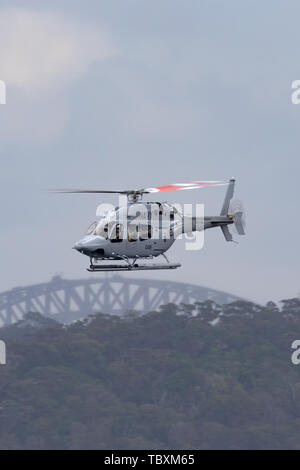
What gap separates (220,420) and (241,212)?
112 m

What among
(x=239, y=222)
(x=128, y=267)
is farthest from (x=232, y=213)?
(x=128, y=267)

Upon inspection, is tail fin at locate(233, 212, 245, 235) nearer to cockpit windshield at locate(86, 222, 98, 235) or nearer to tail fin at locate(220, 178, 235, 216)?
tail fin at locate(220, 178, 235, 216)

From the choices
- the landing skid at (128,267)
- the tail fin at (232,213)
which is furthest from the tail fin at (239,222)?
the landing skid at (128,267)

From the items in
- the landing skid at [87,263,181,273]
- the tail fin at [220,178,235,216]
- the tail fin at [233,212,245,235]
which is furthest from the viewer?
the tail fin at [220,178,235,216]

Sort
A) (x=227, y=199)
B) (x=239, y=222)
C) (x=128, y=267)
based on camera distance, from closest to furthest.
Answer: (x=128, y=267) < (x=239, y=222) < (x=227, y=199)

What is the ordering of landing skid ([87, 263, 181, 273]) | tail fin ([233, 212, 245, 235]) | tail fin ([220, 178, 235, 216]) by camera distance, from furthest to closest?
tail fin ([220, 178, 235, 216]) → tail fin ([233, 212, 245, 235]) → landing skid ([87, 263, 181, 273])

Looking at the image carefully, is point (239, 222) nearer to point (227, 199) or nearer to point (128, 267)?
point (227, 199)

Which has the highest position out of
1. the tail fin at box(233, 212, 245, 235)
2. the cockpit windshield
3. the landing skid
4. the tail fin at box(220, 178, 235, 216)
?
the tail fin at box(220, 178, 235, 216)

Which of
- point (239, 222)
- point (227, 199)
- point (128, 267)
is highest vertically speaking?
point (227, 199)

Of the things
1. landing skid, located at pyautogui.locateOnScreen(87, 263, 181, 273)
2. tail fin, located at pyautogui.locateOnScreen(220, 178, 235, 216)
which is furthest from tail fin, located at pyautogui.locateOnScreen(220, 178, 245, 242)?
landing skid, located at pyautogui.locateOnScreen(87, 263, 181, 273)

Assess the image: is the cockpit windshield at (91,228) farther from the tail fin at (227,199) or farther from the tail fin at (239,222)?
the tail fin at (239,222)

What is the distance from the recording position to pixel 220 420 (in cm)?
19775

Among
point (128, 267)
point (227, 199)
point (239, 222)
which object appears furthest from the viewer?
point (227, 199)
